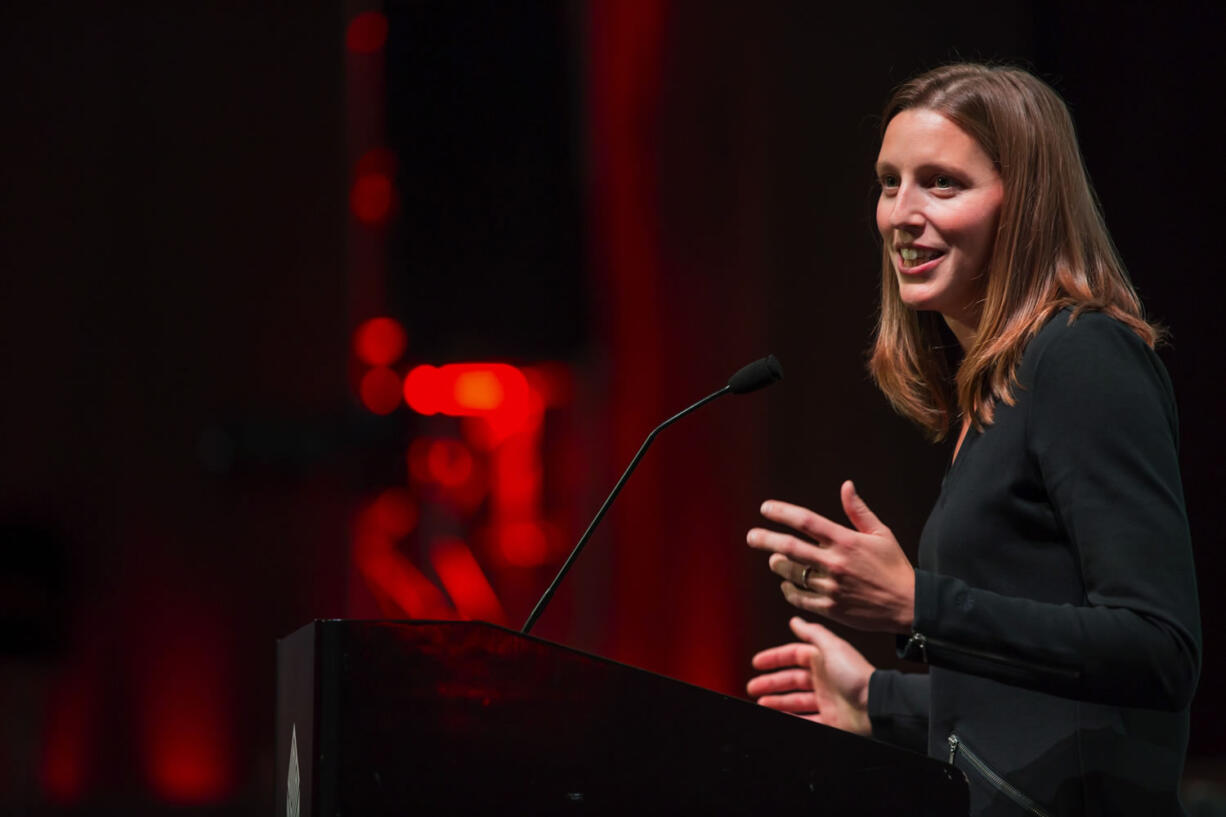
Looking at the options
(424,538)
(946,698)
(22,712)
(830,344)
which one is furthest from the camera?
(424,538)

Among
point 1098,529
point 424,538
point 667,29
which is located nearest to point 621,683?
point 1098,529

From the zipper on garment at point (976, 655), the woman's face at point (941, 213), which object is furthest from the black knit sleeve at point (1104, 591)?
the woman's face at point (941, 213)

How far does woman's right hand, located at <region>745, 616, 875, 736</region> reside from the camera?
1.57 meters

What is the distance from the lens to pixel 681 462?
3.67 meters

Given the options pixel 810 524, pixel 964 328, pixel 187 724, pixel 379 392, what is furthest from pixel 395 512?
pixel 810 524

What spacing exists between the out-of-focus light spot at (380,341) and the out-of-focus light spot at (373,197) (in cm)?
34

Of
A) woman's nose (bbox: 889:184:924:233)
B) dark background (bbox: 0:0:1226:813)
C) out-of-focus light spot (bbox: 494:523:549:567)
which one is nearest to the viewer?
woman's nose (bbox: 889:184:924:233)

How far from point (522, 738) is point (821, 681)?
28.6 inches

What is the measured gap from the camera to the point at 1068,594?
47.8 inches

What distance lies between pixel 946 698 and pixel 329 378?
10.7 feet

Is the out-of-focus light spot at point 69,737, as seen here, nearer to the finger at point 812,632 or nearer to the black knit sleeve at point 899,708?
the finger at point 812,632

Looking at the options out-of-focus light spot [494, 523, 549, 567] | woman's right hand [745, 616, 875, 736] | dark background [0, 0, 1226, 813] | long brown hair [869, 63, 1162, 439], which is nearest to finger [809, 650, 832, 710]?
woman's right hand [745, 616, 875, 736]

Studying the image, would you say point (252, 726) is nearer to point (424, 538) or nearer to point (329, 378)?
point (424, 538)

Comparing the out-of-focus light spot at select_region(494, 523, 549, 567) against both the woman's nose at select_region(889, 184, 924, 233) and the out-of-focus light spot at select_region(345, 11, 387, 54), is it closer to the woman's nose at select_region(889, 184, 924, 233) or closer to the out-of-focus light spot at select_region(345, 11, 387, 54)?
the out-of-focus light spot at select_region(345, 11, 387, 54)
